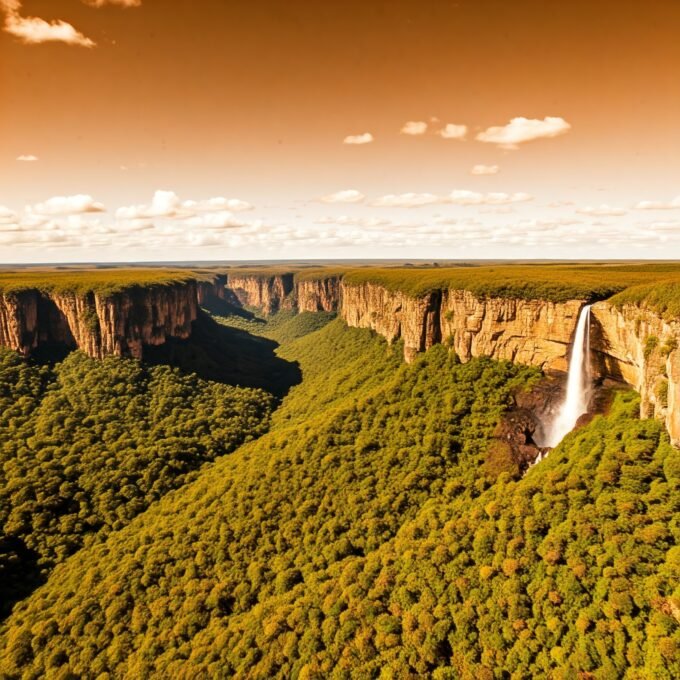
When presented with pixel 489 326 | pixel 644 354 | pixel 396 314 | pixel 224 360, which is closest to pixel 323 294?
pixel 224 360

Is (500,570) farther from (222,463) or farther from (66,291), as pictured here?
(66,291)

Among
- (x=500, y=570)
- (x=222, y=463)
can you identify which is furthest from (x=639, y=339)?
(x=222, y=463)

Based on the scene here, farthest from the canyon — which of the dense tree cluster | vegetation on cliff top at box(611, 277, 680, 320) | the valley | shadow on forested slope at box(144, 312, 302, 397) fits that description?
the dense tree cluster

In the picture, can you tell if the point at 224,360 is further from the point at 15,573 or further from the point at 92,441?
the point at 15,573

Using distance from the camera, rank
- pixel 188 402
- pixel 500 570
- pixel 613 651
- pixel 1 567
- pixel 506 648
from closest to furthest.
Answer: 1. pixel 613 651
2. pixel 506 648
3. pixel 500 570
4. pixel 1 567
5. pixel 188 402

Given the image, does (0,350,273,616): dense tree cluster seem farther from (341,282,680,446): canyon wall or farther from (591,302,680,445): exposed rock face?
(591,302,680,445): exposed rock face

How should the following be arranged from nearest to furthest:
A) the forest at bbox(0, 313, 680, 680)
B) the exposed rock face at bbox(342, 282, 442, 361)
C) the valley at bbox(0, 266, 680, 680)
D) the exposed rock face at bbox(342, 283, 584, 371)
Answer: the forest at bbox(0, 313, 680, 680) < the valley at bbox(0, 266, 680, 680) < the exposed rock face at bbox(342, 283, 584, 371) < the exposed rock face at bbox(342, 282, 442, 361)
